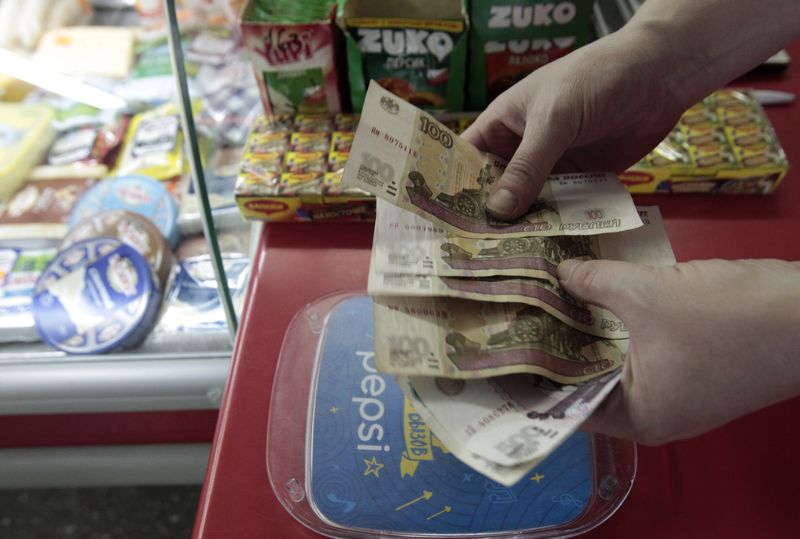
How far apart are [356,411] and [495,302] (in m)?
0.29

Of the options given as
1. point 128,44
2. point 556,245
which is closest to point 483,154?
point 556,245

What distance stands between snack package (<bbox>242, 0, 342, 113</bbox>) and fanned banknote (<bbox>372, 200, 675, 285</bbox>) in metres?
0.43

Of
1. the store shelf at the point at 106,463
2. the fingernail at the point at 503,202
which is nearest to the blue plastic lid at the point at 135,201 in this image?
the store shelf at the point at 106,463

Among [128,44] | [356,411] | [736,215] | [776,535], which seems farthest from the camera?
[128,44]

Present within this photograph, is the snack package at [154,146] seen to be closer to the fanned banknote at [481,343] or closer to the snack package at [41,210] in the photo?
the snack package at [41,210]

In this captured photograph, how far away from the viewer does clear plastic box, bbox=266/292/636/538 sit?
0.84m

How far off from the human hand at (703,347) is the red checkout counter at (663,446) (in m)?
0.21

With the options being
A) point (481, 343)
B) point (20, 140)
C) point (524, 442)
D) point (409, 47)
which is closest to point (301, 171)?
point (409, 47)

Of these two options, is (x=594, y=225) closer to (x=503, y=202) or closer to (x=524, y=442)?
(x=503, y=202)

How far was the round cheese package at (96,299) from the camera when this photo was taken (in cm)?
122

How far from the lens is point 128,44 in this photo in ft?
5.44

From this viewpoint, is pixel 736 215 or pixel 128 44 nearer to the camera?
pixel 736 215

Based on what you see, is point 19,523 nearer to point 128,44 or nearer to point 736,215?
point 128,44

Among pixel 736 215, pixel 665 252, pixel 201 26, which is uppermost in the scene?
pixel 201 26
